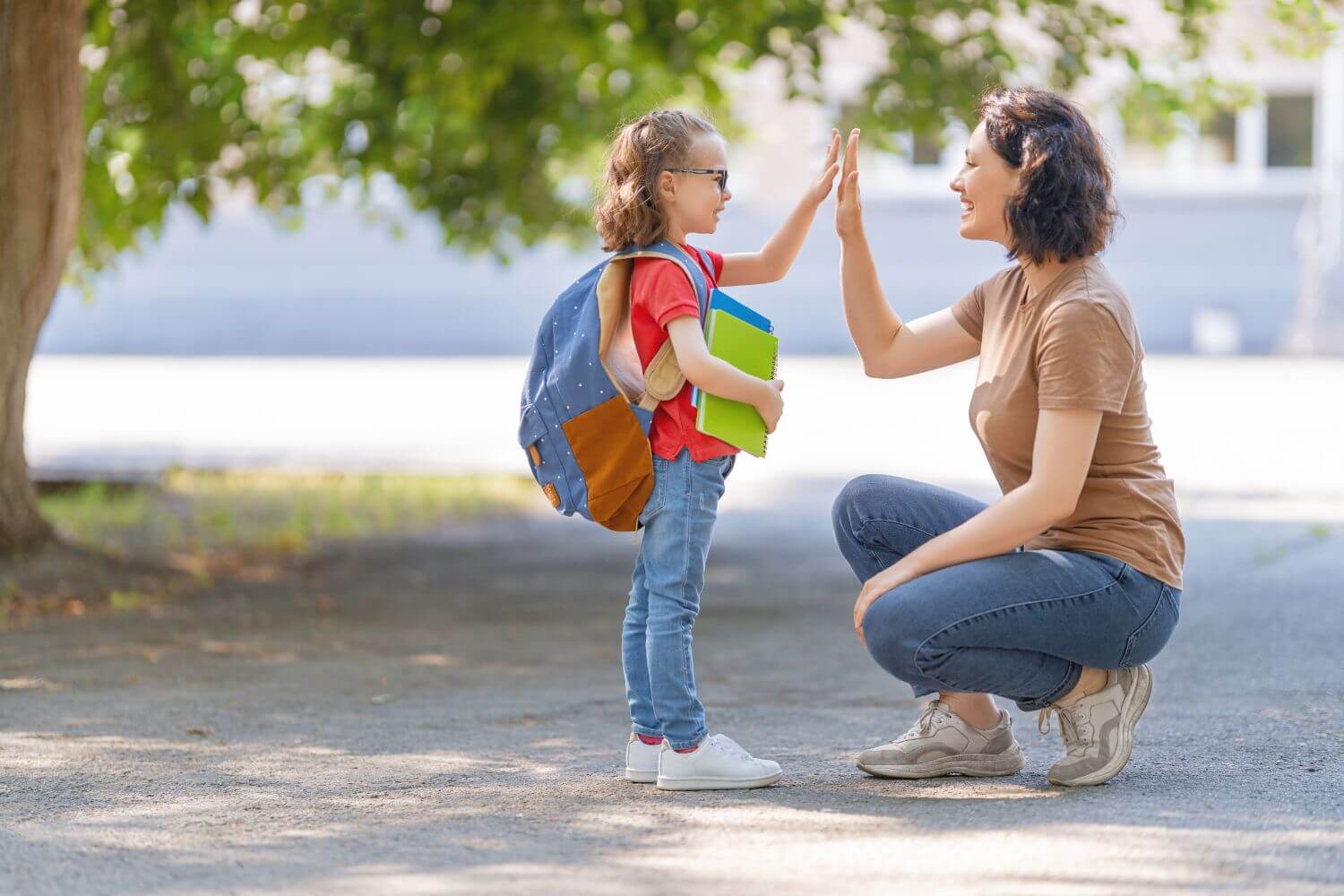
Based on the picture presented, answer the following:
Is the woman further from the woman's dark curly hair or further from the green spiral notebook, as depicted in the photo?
the green spiral notebook

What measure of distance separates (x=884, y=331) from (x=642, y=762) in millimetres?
1221

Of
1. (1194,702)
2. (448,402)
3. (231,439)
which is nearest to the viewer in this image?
(1194,702)

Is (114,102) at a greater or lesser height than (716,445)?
greater

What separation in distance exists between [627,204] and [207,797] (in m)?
1.70

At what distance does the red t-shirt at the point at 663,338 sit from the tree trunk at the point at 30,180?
4472mm

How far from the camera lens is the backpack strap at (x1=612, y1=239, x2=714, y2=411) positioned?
12.4 feet

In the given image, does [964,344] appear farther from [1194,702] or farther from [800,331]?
[800,331]

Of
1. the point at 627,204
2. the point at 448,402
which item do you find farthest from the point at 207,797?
the point at 448,402

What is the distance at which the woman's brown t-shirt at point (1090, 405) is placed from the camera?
11.7 feet

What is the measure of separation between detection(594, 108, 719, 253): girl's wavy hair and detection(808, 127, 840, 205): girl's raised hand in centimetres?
29

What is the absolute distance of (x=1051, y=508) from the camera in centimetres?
356

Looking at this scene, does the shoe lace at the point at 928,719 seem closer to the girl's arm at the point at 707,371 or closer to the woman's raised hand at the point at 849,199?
the girl's arm at the point at 707,371

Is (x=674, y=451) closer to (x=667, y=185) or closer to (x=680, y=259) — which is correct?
(x=680, y=259)

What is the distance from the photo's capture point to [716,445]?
3818 mm
